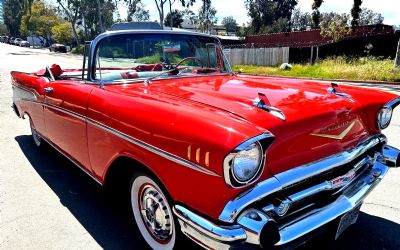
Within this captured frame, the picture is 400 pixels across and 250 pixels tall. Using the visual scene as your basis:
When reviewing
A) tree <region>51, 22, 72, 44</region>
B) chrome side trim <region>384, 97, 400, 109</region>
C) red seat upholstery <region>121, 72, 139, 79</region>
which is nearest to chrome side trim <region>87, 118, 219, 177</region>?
red seat upholstery <region>121, 72, 139, 79</region>

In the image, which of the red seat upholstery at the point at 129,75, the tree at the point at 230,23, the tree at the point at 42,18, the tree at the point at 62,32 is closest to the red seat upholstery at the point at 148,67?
the red seat upholstery at the point at 129,75

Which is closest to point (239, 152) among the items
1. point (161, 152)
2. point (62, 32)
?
point (161, 152)

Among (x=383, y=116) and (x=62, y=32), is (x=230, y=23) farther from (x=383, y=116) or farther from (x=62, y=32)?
(x=383, y=116)

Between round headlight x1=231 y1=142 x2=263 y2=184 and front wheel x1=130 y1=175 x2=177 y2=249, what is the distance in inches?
23.5

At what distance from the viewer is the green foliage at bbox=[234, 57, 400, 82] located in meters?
13.5

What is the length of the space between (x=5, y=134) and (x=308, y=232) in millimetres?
5451

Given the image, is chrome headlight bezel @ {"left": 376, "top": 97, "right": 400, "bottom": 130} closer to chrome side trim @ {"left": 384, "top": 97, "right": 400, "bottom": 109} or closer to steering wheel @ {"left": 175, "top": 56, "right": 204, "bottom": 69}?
chrome side trim @ {"left": 384, "top": 97, "right": 400, "bottom": 109}

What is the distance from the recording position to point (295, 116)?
2.03 metres

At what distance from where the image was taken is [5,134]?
5816 millimetres

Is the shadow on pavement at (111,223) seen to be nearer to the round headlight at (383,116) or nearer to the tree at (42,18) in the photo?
the round headlight at (383,116)

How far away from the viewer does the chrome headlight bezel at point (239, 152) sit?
169 centimetres

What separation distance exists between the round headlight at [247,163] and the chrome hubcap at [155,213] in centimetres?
64

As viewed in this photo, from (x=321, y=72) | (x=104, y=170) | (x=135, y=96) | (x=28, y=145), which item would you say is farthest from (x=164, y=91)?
(x=321, y=72)

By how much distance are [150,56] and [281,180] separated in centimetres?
204
